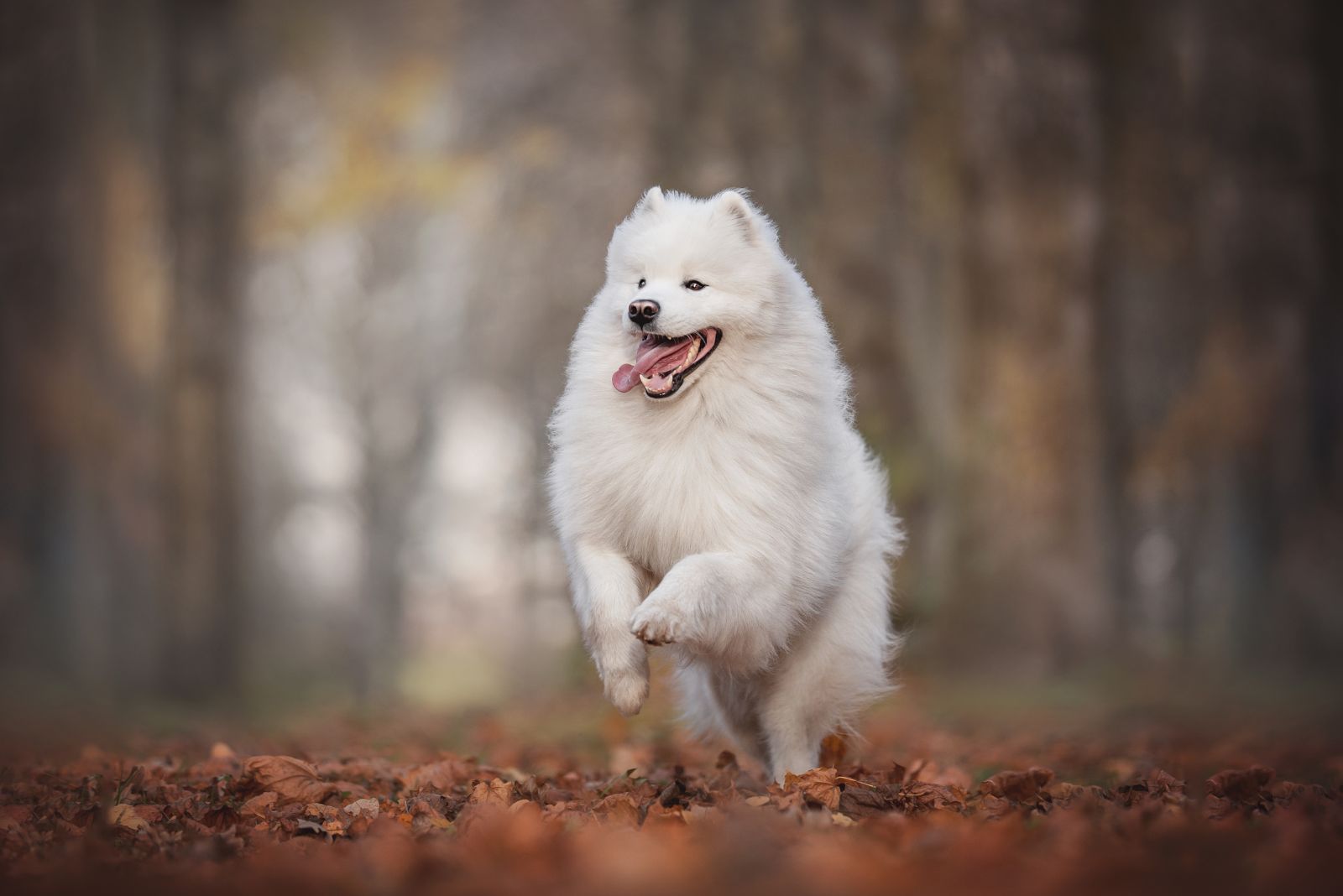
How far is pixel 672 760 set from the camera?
691 centimetres

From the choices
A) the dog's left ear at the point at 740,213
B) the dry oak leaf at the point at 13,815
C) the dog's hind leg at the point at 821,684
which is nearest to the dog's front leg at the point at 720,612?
the dog's hind leg at the point at 821,684

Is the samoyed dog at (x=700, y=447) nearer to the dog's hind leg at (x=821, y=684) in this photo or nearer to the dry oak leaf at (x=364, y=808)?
the dog's hind leg at (x=821, y=684)

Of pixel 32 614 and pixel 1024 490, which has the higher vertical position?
pixel 1024 490

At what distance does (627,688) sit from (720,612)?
0.44 meters

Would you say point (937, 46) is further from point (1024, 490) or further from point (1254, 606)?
point (1254, 606)

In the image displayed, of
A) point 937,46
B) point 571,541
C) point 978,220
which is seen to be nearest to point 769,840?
point 571,541

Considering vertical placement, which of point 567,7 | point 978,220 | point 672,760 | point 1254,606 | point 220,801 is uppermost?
point 567,7

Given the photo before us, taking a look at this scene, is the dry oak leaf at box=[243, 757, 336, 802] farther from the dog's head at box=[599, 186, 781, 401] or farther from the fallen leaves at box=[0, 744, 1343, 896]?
the dog's head at box=[599, 186, 781, 401]

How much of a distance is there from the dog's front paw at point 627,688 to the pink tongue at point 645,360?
3.56ft

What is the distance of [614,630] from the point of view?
445 centimetres

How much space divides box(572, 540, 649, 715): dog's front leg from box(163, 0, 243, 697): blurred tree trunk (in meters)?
9.71

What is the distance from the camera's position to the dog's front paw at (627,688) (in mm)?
4391

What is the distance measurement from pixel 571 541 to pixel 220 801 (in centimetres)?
160

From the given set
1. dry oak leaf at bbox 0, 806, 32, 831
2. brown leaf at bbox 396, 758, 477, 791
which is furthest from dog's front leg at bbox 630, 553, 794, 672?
dry oak leaf at bbox 0, 806, 32, 831
